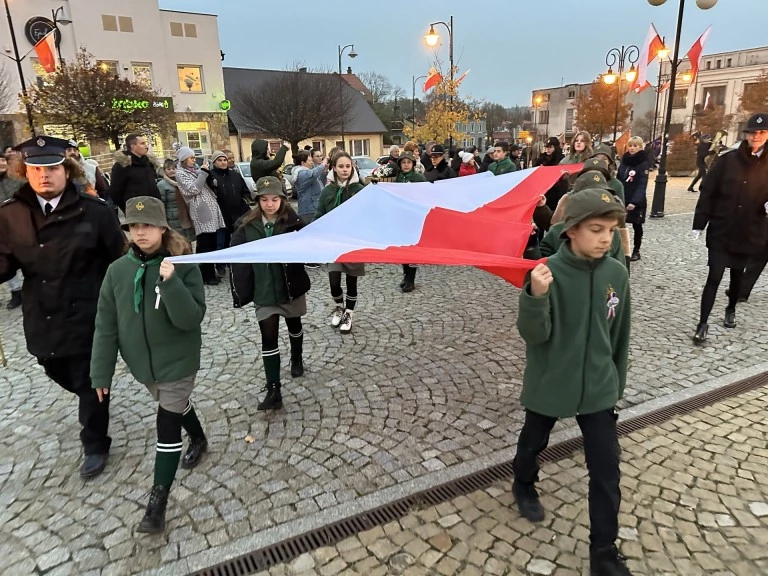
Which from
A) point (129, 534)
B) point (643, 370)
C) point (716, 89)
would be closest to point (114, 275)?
point (129, 534)

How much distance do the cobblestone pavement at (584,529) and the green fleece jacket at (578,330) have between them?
2.63ft

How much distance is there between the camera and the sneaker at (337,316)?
243 inches

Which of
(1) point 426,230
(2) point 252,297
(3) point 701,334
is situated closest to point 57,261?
(2) point 252,297

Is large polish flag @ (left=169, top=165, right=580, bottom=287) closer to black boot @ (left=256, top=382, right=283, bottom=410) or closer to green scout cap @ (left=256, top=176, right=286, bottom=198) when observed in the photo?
green scout cap @ (left=256, top=176, right=286, bottom=198)

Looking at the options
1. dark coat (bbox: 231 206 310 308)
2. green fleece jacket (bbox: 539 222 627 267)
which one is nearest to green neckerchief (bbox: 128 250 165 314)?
dark coat (bbox: 231 206 310 308)

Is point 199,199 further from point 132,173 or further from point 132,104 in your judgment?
point 132,104

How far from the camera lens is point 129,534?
2.99 m

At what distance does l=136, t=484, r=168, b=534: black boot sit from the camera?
297 cm

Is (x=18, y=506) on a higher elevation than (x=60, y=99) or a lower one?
lower

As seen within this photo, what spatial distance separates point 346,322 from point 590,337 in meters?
3.75

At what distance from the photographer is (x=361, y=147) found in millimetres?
42781

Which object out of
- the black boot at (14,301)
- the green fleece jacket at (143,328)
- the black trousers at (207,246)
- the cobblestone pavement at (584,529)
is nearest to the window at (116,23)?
the black trousers at (207,246)

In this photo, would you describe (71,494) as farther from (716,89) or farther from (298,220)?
(716,89)

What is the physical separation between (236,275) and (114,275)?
3.75 ft
